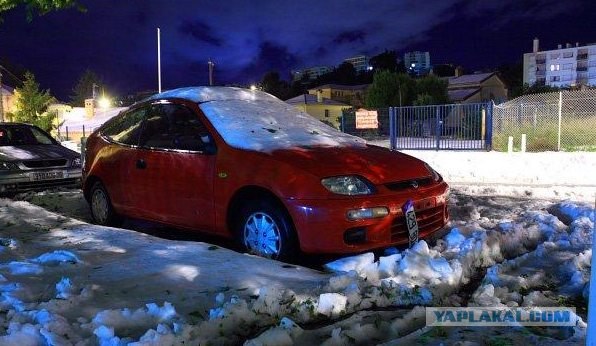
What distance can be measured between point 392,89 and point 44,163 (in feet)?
128

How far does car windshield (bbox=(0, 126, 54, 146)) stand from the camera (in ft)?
32.2

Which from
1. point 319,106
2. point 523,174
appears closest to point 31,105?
point 319,106

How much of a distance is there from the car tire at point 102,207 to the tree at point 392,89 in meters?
40.4

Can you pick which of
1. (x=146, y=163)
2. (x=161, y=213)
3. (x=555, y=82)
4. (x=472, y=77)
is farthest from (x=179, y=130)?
(x=555, y=82)

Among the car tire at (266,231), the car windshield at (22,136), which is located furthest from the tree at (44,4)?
the car tire at (266,231)

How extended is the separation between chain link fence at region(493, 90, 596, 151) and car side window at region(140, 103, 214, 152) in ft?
48.6

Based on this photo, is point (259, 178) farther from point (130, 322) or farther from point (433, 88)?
point (433, 88)

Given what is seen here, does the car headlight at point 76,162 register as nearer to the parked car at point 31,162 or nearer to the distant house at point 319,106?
the parked car at point 31,162

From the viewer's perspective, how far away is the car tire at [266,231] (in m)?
4.43

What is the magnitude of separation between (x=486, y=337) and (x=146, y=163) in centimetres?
389

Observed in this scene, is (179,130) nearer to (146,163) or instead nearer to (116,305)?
(146,163)

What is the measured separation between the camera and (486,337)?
289 centimetres

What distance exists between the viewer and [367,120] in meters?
22.6

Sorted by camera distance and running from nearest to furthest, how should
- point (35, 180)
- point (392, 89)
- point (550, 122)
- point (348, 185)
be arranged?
1. point (348, 185)
2. point (35, 180)
3. point (550, 122)
4. point (392, 89)
